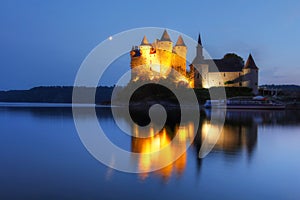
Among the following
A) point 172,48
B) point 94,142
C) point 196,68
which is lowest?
point 94,142

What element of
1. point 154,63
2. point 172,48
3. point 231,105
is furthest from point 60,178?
point 172,48

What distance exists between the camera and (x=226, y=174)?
7.19 meters

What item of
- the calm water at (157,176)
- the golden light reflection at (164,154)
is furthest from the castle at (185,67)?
the calm water at (157,176)

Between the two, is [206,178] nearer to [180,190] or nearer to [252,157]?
[180,190]

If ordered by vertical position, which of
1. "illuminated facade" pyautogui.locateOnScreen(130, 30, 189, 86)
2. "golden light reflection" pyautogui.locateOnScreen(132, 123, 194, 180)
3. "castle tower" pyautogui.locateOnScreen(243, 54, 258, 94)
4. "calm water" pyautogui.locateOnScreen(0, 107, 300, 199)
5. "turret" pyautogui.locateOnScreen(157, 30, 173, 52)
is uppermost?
"turret" pyautogui.locateOnScreen(157, 30, 173, 52)

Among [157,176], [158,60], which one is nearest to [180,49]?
[158,60]

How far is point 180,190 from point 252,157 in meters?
4.39

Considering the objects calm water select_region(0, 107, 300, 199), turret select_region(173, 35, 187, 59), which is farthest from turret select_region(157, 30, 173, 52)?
calm water select_region(0, 107, 300, 199)

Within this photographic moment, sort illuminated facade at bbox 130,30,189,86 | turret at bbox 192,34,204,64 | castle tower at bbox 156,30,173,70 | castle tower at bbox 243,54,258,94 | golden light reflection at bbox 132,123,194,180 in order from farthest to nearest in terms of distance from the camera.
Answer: castle tower at bbox 156,30,173,70, illuminated facade at bbox 130,30,189,86, turret at bbox 192,34,204,64, castle tower at bbox 243,54,258,94, golden light reflection at bbox 132,123,194,180

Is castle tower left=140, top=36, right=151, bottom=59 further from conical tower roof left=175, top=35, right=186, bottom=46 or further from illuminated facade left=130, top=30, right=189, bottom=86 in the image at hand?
conical tower roof left=175, top=35, right=186, bottom=46

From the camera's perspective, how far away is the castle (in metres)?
51.3

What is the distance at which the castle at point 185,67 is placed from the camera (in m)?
51.3

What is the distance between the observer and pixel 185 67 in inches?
2389

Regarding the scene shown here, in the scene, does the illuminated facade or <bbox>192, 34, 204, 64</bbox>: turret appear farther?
the illuminated facade
